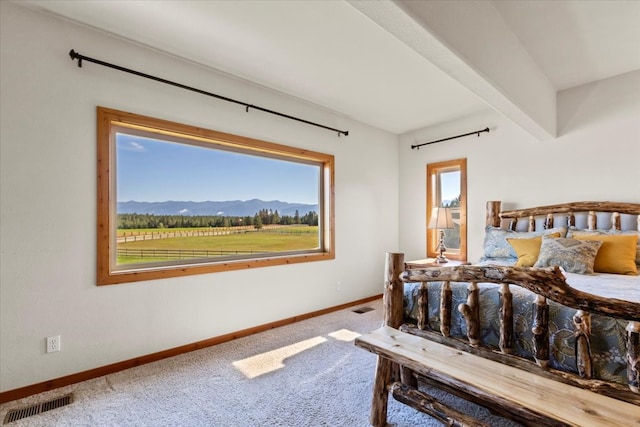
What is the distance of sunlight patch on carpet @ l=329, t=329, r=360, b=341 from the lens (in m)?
3.13

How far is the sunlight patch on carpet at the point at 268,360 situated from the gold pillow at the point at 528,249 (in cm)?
208

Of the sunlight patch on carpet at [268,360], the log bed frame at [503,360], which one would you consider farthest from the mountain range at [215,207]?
the log bed frame at [503,360]

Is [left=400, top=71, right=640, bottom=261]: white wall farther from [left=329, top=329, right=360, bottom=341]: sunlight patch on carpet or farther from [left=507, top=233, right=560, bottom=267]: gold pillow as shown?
[left=329, top=329, right=360, bottom=341]: sunlight patch on carpet

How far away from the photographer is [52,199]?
2246 millimetres

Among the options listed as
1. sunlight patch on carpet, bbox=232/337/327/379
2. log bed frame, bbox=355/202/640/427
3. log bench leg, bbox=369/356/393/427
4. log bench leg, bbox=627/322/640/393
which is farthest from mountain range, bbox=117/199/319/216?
log bench leg, bbox=627/322/640/393

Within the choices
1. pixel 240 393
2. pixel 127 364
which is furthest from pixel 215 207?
pixel 240 393

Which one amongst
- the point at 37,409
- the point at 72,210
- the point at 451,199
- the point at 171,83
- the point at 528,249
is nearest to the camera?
the point at 37,409

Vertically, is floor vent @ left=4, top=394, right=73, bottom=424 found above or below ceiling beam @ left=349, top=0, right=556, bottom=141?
below

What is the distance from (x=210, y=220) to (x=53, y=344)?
5.06 ft

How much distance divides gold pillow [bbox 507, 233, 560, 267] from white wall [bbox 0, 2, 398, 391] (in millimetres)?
2744

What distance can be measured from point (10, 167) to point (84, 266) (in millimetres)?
822

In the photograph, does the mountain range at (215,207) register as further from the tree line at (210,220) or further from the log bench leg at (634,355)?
the log bench leg at (634,355)

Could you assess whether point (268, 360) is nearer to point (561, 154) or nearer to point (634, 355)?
point (634, 355)

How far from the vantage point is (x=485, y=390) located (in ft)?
4.39
